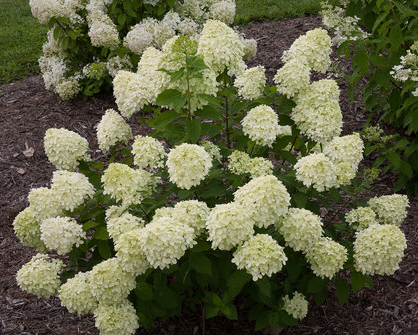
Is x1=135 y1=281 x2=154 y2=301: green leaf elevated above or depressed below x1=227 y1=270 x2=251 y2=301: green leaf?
below

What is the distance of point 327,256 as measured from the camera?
2676 millimetres

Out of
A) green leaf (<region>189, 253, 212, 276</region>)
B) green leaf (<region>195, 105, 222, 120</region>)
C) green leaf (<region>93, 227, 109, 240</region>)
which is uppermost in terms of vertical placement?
green leaf (<region>195, 105, 222, 120</region>)

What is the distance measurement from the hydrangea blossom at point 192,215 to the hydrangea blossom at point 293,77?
101 centimetres

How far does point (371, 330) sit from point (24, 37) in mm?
8254

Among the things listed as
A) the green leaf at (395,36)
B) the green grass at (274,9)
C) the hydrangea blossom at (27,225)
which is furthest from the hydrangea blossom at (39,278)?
the green grass at (274,9)

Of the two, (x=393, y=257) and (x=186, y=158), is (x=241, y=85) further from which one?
(x=393, y=257)

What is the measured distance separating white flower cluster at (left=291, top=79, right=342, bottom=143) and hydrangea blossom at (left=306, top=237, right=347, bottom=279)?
66 centimetres

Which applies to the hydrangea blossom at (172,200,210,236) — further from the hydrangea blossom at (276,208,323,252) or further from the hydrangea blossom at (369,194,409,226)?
the hydrangea blossom at (369,194,409,226)

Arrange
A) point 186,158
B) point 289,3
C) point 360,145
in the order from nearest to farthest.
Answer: point 186,158
point 360,145
point 289,3

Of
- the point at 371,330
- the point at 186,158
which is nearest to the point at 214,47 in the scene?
the point at 186,158

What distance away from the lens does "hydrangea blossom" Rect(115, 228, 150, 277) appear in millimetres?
2412

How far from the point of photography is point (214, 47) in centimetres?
285

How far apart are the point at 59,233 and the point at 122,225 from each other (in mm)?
355

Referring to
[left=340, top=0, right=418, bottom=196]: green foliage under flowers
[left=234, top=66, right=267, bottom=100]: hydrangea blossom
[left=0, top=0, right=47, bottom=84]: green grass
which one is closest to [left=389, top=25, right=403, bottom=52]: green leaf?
[left=340, top=0, right=418, bottom=196]: green foliage under flowers
